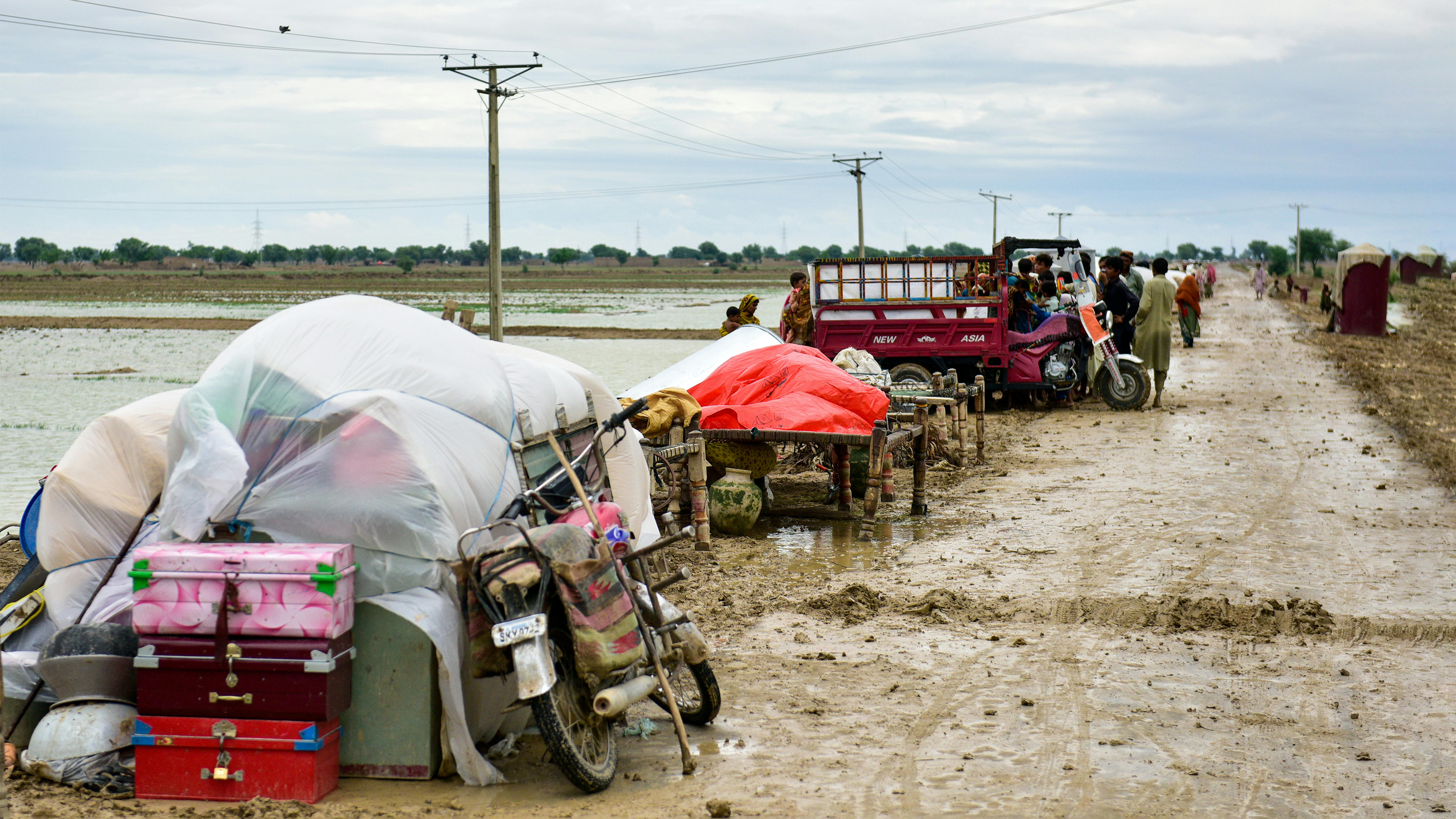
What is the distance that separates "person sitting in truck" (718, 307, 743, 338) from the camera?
13344 mm

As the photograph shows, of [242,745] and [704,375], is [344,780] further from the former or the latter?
[704,375]

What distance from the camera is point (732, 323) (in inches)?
537

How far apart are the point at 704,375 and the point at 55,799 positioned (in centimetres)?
674

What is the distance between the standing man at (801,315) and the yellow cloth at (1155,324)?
15.1 ft

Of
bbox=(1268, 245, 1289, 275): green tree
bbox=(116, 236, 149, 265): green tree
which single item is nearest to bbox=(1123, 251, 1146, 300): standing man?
bbox=(1268, 245, 1289, 275): green tree

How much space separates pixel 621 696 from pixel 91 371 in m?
27.8

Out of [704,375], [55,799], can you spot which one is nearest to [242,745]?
[55,799]

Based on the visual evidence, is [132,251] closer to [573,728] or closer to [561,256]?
[561,256]

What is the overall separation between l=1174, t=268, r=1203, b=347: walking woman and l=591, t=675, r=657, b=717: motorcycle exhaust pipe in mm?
23362

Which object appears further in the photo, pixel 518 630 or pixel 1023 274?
pixel 1023 274

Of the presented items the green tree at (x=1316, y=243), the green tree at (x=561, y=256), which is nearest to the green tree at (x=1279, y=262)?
the green tree at (x=1316, y=243)

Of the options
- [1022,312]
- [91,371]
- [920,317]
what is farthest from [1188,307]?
[91,371]

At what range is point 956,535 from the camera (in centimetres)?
944

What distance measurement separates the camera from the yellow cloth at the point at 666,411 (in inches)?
351
